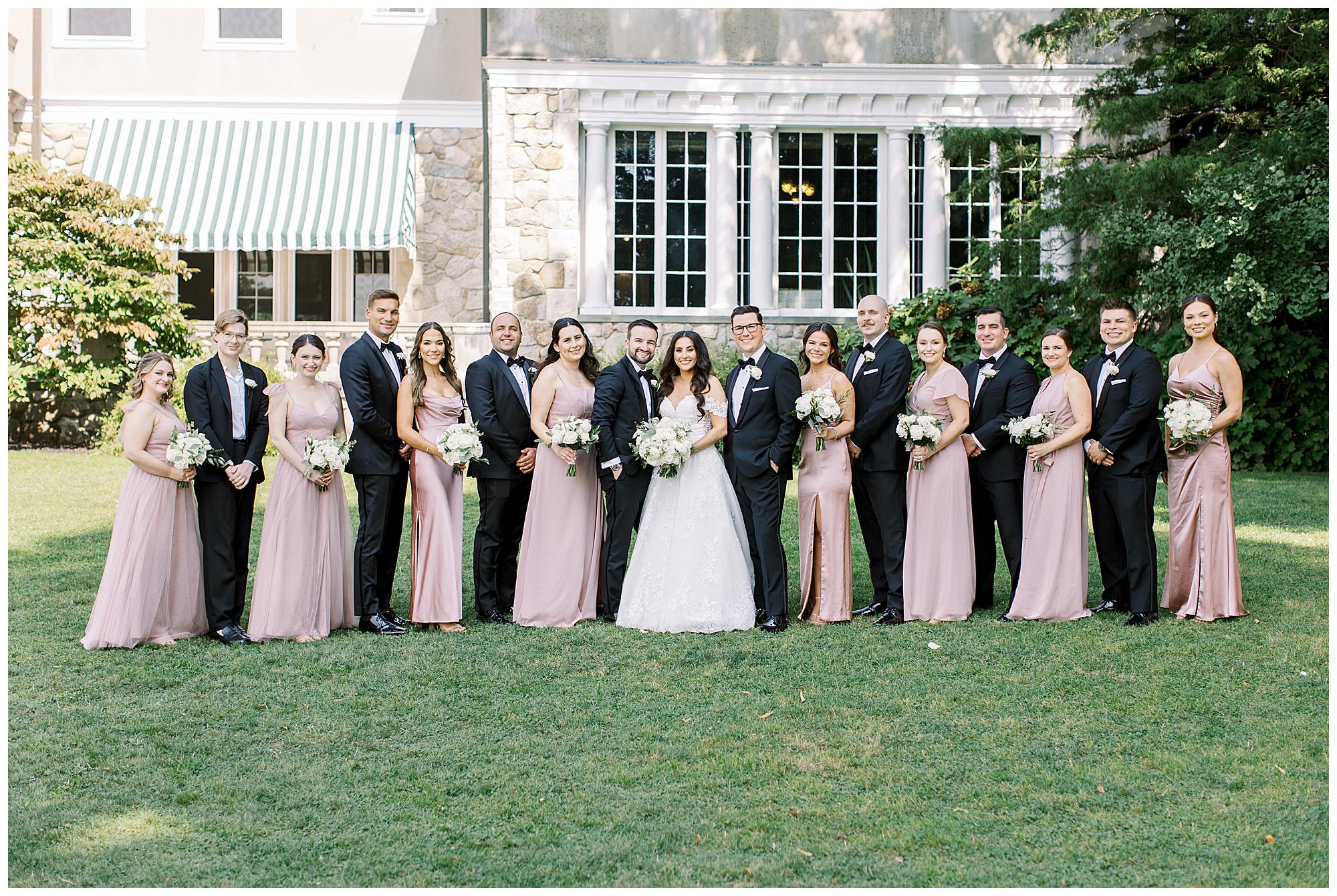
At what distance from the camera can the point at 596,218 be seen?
62.8 feet

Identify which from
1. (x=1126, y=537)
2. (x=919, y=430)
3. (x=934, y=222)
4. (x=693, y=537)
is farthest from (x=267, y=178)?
(x=1126, y=537)

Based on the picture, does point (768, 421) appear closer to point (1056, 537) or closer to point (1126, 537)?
point (1056, 537)

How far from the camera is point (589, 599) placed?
28.0 ft

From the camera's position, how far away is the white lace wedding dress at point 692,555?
8.17 meters

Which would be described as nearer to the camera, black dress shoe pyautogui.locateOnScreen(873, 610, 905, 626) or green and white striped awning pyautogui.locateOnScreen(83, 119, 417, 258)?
black dress shoe pyautogui.locateOnScreen(873, 610, 905, 626)

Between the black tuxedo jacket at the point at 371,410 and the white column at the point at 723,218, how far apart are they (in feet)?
37.8

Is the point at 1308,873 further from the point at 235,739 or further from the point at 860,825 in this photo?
the point at 235,739

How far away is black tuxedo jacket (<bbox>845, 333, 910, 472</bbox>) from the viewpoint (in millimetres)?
8516

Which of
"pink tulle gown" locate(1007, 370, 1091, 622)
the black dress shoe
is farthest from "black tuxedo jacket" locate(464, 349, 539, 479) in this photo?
"pink tulle gown" locate(1007, 370, 1091, 622)

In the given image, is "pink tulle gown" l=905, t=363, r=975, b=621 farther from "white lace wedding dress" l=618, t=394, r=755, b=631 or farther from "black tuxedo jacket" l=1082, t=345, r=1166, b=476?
"white lace wedding dress" l=618, t=394, r=755, b=631

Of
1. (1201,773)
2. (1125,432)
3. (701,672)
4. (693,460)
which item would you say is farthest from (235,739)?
(1125,432)

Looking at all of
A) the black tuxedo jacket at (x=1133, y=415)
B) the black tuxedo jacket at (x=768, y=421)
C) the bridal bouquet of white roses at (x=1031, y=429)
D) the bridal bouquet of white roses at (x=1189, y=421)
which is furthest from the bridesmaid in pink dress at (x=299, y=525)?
the bridal bouquet of white roses at (x=1189, y=421)

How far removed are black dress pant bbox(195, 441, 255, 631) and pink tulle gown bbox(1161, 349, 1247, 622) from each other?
6.39 metres

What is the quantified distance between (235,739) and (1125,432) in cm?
602
